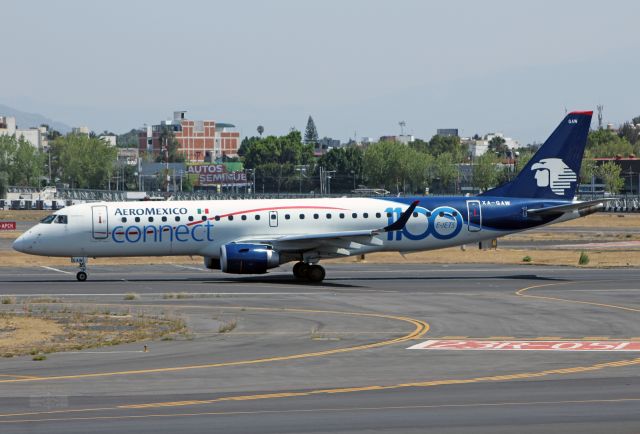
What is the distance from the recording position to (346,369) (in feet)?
86.3

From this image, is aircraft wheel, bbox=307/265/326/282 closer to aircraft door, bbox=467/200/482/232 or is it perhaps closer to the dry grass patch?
aircraft door, bbox=467/200/482/232

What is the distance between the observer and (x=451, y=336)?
32562 mm

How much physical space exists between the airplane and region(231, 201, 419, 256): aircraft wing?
0.05 metres

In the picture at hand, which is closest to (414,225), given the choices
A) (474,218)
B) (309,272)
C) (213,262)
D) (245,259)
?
(474,218)

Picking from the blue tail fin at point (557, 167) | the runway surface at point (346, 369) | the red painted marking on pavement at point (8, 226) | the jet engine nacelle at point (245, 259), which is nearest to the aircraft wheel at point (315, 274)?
the jet engine nacelle at point (245, 259)

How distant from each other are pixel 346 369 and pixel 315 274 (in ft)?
83.0

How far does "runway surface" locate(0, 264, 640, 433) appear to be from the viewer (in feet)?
66.0

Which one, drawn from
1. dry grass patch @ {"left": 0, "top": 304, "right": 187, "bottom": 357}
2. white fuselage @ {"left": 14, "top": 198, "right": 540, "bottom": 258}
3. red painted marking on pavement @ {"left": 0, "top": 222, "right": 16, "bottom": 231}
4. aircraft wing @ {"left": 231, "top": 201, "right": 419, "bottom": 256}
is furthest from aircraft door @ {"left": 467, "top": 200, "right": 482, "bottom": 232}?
red painted marking on pavement @ {"left": 0, "top": 222, "right": 16, "bottom": 231}

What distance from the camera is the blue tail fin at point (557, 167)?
55.2 meters

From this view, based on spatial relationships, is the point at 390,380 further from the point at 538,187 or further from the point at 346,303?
the point at 538,187

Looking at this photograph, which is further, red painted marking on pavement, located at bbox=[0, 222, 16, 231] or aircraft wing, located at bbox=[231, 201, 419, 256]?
red painted marking on pavement, located at bbox=[0, 222, 16, 231]

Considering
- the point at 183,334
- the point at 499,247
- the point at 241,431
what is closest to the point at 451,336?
the point at 183,334

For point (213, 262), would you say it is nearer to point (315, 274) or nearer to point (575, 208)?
point (315, 274)

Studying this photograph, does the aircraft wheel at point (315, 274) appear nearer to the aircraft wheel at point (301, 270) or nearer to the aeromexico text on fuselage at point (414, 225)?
the aircraft wheel at point (301, 270)
